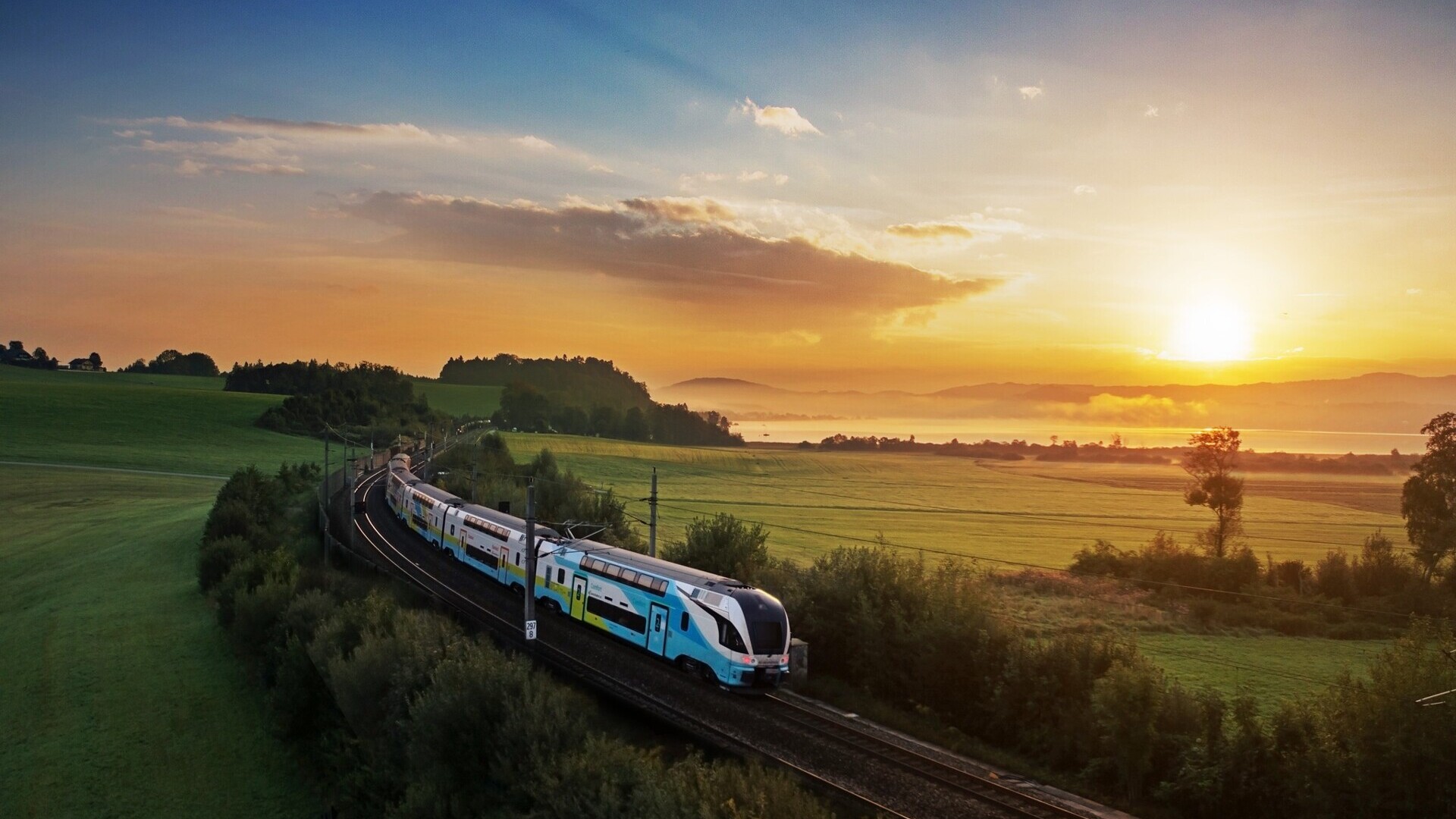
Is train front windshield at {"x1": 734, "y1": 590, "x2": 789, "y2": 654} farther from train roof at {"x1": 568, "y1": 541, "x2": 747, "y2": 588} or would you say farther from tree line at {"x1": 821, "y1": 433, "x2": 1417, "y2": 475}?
tree line at {"x1": 821, "y1": 433, "x2": 1417, "y2": 475}

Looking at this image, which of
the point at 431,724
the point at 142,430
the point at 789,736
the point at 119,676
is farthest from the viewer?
the point at 142,430

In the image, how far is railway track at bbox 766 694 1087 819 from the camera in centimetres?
1694

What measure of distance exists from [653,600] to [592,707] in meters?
7.08

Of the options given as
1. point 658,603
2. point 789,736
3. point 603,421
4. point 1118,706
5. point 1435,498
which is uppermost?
point 603,421

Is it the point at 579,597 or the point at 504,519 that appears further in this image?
the point at 504,519

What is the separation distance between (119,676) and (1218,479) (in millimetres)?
60365

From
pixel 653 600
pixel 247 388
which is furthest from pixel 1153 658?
pixel 247 388

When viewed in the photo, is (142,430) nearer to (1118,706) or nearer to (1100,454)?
(1118,706)

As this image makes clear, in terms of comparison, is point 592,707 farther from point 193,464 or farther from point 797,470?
point 797,470

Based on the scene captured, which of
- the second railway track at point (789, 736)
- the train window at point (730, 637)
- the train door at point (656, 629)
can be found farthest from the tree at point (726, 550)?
the train window at point (730, 637)

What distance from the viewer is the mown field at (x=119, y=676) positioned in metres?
25.0

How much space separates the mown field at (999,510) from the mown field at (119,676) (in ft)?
81.7

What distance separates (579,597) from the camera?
30625mm

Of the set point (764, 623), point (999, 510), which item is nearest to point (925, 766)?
point (764, 623)
